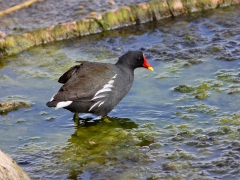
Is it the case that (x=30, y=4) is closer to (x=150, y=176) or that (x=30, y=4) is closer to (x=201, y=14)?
(x=201, y=14)

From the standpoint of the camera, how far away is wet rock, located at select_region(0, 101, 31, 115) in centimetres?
588

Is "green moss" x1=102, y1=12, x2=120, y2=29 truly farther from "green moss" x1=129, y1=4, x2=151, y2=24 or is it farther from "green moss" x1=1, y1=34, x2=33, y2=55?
"green moss" x1=1, y1=34, x2=33, y2=55

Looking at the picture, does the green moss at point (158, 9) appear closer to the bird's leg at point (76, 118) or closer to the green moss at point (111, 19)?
the green moss at point (111, 19)

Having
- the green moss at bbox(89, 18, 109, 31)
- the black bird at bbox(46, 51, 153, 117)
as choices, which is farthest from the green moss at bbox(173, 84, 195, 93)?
the green moss at bbox(89, 18, 109, 31)

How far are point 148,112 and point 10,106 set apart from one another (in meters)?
1.50

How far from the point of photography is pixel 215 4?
836cm

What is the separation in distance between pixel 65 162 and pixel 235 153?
4.90ft

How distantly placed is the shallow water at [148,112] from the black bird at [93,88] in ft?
0.81

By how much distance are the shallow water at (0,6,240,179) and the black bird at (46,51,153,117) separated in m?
0.25

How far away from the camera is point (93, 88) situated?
5473mm

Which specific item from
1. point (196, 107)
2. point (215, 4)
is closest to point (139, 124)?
point (196, 107)

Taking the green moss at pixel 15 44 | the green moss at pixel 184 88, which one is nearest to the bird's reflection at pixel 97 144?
the green moss at pixel 184 88

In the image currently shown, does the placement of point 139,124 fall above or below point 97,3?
below

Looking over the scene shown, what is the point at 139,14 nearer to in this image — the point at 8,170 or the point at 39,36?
the point at 39,36
